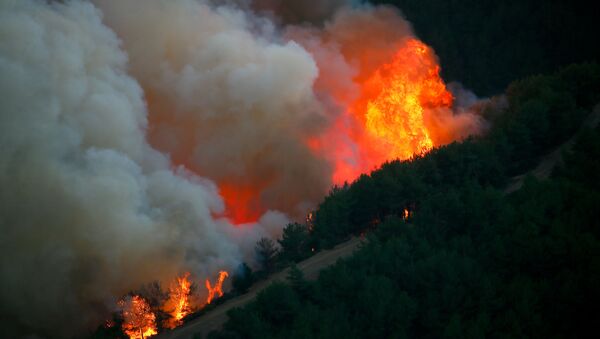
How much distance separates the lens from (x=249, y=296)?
35.1m

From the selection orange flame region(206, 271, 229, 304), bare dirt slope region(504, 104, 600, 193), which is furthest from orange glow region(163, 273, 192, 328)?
bare dirt slope region(504, 104, 600, 193)

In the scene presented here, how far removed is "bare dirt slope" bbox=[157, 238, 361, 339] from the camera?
3259 cm

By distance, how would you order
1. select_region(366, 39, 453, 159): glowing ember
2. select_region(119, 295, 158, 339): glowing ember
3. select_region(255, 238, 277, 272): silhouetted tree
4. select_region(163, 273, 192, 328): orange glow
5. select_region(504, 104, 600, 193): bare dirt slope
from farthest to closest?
select_region(366, 39, 453, 159): glowing ember, select_region(255, 238, 277, 272): silhouetted tree, select_region(504, 104, 600, 193): bare dirt slope, select_region(163, 273, 192, 328): orange glow, select_region(119, 295, 158, 339): glowing ember

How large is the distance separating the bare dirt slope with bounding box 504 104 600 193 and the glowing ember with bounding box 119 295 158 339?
64.3 feet

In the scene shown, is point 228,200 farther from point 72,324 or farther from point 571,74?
point 571,74

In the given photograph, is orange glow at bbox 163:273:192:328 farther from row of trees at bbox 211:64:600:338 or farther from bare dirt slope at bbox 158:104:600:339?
row of trees at bbox 211:64:600:338

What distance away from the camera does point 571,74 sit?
4638cm

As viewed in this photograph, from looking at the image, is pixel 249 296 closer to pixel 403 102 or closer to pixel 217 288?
pixel 217 288

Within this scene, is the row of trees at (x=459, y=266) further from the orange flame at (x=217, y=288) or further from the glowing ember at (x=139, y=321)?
the glowing ember at (x=139, y=321)

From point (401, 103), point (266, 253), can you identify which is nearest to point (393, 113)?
point (401, 103)

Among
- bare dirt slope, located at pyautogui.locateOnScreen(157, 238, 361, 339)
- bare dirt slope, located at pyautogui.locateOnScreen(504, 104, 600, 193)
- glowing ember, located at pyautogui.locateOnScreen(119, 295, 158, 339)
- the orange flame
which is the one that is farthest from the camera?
the orange flame

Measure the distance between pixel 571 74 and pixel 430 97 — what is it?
38.6 ft

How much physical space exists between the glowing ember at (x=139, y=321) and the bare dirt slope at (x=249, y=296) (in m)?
1.18

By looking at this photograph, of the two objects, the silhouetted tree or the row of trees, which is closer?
the row of trees
